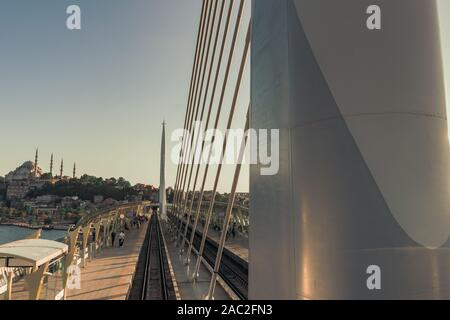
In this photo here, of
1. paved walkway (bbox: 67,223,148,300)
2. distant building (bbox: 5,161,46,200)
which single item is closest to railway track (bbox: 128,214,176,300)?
paved walkway (bbox: 67,223,148,300)

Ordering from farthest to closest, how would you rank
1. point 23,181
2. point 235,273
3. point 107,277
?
point 23,181, point 235,273, point 107,277

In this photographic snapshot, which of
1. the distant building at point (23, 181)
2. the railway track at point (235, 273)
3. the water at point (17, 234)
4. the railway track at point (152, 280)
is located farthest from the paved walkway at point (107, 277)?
the distant building at point (23, 181)

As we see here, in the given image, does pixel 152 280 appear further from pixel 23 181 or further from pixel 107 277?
pixel 23 181

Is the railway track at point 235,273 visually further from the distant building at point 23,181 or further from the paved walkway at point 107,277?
the distant building at point 23,181

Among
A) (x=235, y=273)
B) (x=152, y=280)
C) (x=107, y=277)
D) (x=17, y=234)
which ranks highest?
(x=107, y=277)

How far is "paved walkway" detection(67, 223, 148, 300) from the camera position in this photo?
9.85m

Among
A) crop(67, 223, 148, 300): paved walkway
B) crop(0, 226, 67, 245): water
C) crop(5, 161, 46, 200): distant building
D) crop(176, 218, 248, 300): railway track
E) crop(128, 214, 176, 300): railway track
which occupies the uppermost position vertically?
crop(5, 161, 46, 200): distant building

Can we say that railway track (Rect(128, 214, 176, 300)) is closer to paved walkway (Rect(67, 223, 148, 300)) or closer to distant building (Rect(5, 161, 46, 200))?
paved walkway (Rect(67, 223, 148, 300))

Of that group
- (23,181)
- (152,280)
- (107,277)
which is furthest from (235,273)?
(23,181)

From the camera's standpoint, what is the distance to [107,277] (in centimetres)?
1245

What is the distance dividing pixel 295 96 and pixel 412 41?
3.52 ft
